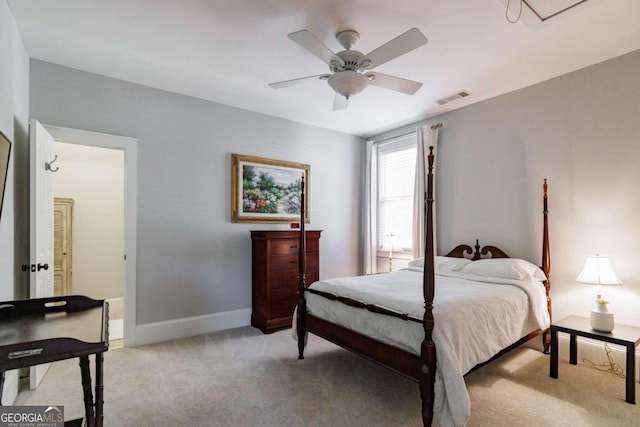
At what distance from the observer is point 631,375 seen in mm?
2348

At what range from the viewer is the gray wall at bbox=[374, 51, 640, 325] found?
285cm

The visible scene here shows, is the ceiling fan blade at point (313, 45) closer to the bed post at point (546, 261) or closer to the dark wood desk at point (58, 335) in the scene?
the dark wood desk at point (58, 335)

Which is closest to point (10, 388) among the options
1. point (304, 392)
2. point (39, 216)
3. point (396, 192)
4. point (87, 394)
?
point (87, 394)

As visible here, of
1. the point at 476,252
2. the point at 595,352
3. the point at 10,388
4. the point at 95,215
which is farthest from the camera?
the point at 95,215

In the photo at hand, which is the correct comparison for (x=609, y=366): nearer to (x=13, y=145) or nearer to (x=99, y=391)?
(x=99, y=391)

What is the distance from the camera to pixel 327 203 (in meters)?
5.11

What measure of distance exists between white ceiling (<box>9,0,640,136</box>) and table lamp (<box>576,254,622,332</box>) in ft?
6.06

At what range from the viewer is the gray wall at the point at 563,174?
2.85m

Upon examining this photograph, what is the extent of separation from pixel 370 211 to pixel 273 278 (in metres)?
2.10

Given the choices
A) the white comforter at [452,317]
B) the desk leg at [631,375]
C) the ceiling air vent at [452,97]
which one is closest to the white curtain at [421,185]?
the ceiling air vent at [452,97]

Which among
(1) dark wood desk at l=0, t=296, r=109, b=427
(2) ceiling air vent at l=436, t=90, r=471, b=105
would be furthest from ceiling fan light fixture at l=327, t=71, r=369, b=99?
(1) dark wood desk at l=0, t=296, r=109, b=427

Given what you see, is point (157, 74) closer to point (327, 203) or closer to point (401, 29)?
point (401, 29)

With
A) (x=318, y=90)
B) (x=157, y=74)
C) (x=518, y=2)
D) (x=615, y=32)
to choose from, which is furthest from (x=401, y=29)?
(x=157, y=74)

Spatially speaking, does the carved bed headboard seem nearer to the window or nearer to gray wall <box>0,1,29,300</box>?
the window
